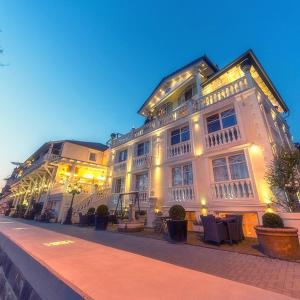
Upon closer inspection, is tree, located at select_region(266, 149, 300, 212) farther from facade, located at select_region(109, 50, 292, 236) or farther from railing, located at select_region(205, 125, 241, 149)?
railing, located at select_region(205, 125, 241, 149)

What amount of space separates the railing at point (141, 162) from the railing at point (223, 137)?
15.8ft

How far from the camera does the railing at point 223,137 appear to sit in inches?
355

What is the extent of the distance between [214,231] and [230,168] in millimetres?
4143

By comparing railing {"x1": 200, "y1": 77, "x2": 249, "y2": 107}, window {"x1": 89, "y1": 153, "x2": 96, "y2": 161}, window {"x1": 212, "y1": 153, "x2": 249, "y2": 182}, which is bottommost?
window {"x1": 212, "y1": 153, "x2": 249, "y2": 182}

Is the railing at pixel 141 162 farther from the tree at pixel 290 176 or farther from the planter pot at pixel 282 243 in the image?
the planter pot at pixel 282 243

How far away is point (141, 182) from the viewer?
558 inches

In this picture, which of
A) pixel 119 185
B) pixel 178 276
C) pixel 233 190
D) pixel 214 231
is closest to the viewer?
pixel 178 276

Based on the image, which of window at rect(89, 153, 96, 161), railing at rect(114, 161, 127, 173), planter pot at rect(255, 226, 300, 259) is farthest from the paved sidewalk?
window at rect(89, 153, 96, 161)

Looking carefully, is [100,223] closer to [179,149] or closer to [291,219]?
[179,149]

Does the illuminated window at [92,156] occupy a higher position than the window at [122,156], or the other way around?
the illuminated window at [92,156]

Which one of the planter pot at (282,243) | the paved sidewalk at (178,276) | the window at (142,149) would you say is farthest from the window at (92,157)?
the planter pot at (282,243)

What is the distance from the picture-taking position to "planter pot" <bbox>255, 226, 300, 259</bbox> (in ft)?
14.4

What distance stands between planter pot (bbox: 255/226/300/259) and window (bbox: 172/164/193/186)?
19.7 feet

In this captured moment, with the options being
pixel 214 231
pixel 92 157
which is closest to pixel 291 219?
pixel 214 231
